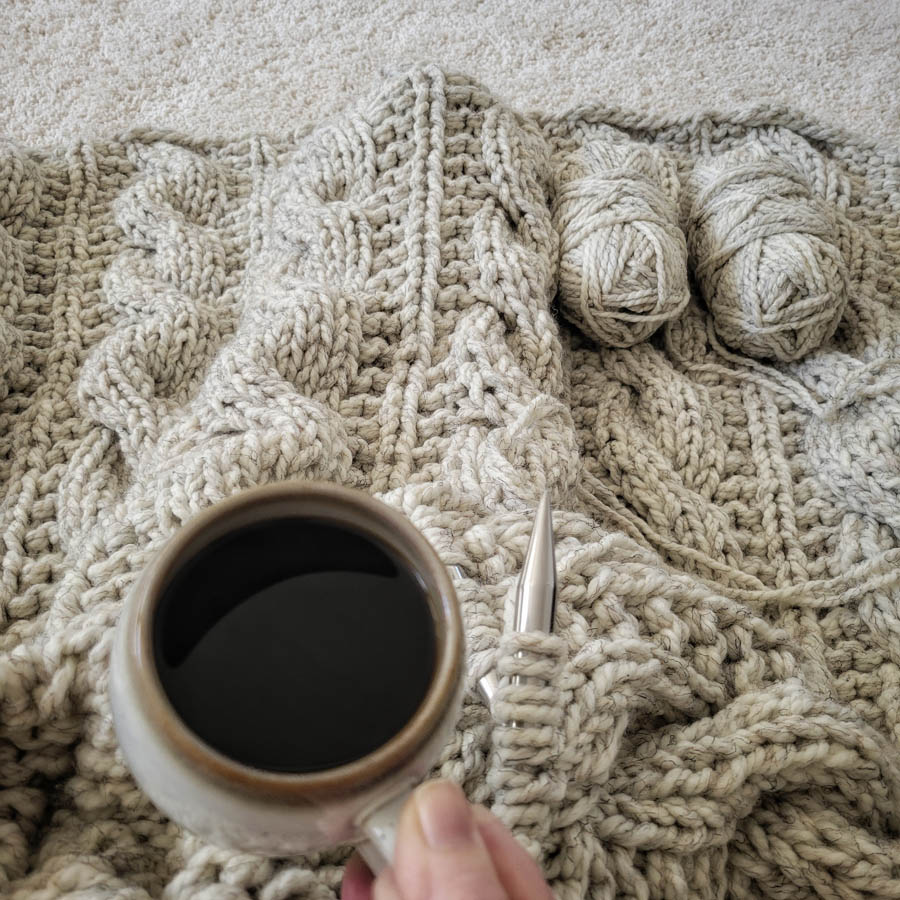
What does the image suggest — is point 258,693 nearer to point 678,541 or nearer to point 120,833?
point 120,833

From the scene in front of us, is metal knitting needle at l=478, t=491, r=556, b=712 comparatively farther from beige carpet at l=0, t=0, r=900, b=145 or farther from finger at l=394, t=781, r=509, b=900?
beige carpet at l=0, t=0, r=900, b=145

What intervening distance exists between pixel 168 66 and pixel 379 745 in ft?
3.60

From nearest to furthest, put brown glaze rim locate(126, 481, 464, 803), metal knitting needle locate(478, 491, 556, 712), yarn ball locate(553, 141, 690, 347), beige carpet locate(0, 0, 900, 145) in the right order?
1. brown glaze rim locate(126, 481, 464, 803)
2. metal knitting needle locate(478, 491, 556, 712)
3. yarn ball locate(553, 141, 690, 347)
4. beige carpet locate(0, 0, 900, 145)

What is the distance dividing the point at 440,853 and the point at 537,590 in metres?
0.21

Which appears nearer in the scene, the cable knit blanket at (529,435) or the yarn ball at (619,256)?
the cable knit blanket at (529,435)

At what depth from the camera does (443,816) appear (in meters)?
0.29

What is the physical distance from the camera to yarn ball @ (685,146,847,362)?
2.62 ft

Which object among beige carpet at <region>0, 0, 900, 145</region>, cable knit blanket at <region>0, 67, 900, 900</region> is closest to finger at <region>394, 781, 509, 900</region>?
cable knit blanket at <region>0, 67, 900, 900</region>

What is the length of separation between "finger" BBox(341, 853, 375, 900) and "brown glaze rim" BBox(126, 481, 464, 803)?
89 mm

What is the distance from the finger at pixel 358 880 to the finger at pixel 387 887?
4 cm

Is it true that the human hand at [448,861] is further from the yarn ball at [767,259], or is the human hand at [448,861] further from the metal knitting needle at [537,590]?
the yarn ball at [767,259]

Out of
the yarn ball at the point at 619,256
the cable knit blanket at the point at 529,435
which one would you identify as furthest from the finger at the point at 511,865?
the yarn ball at the point at 619,256

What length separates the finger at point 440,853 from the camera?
11.2 inches

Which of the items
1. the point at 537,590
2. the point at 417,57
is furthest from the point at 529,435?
the point at 417,57
